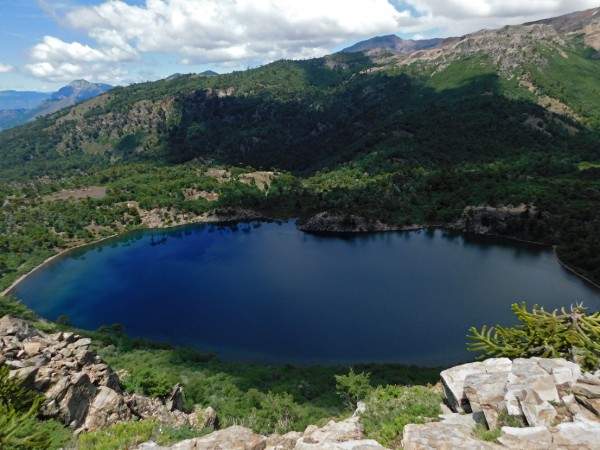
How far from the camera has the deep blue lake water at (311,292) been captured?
7081 centimetres

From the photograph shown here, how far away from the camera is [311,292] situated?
9131 cm

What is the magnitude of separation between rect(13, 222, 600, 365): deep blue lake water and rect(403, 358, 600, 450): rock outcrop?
44738 mm

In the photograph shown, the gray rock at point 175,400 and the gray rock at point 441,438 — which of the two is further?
the gray rock at point 175,400

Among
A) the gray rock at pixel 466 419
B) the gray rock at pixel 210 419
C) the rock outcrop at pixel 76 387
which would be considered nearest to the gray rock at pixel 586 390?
the gray rock at pixel 466 419

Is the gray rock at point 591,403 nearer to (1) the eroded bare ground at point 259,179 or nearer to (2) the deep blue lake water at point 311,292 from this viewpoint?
(2) the deep blue lake water at point 311,292

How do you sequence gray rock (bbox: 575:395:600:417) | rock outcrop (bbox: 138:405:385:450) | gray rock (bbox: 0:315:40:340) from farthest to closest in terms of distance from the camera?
gray rock (bbox: 0:315:40:340) → rock outcrop (bbox: 138:405:385:450) → gray rock (bbox: 575:395:600:417)

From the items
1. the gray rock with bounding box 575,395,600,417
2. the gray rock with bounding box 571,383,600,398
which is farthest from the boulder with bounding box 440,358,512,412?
the gray rock with bounding box 575,395,600,417

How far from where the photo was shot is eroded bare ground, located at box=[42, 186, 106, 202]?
174m

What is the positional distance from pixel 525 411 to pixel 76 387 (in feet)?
→ 107

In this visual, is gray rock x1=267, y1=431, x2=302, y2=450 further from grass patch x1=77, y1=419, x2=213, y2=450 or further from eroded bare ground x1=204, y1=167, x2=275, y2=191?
eroded bare ground x1=204, y1=167, x2=275, y2=191

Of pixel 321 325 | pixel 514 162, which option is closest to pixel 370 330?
pixel 321 325

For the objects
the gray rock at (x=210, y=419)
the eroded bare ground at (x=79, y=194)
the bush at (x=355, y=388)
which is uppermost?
the eroded bare ground at (x=79, y=194)

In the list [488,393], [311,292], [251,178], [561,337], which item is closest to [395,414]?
[488,393]

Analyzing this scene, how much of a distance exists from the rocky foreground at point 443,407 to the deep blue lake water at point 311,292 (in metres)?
35.9
